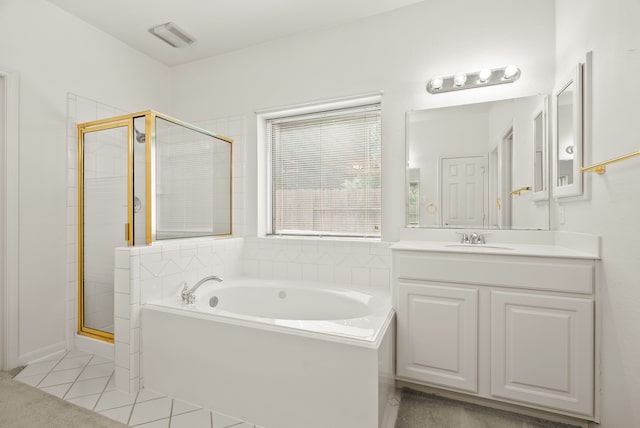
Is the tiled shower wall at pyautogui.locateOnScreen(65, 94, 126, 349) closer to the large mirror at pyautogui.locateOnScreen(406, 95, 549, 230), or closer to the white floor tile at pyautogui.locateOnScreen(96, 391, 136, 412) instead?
the white floor tile at pyautogui.locateOnScreen(96, 391, 136, 412)

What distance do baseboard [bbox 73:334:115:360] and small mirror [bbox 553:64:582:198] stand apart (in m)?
3.22

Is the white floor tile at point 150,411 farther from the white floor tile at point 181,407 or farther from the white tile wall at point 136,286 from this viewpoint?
the white tile wall at point 136,286

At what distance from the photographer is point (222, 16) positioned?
2549 millimetres

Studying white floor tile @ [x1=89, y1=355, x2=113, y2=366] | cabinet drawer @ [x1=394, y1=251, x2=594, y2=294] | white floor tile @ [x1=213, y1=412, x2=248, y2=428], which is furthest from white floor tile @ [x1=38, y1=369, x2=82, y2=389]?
cabinet drawer @ [x1=394, y1=251, x2=594, y2=294]

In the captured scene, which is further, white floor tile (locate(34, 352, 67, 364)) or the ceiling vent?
→ the ceiling vent

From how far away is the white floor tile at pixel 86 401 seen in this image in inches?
70.3

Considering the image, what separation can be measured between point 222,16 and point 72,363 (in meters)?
2.90

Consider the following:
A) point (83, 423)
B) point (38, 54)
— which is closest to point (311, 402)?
point (83, 423)

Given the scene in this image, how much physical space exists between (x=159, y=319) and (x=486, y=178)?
237 centimetres

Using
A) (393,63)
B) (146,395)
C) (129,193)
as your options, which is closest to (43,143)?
(129,193)

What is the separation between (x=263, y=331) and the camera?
164 cm

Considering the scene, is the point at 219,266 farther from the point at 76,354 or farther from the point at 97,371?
the point at 76,354

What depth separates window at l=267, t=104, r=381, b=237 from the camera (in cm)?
267

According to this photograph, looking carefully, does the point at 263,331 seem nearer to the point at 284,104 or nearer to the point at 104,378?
the point at 104,378
